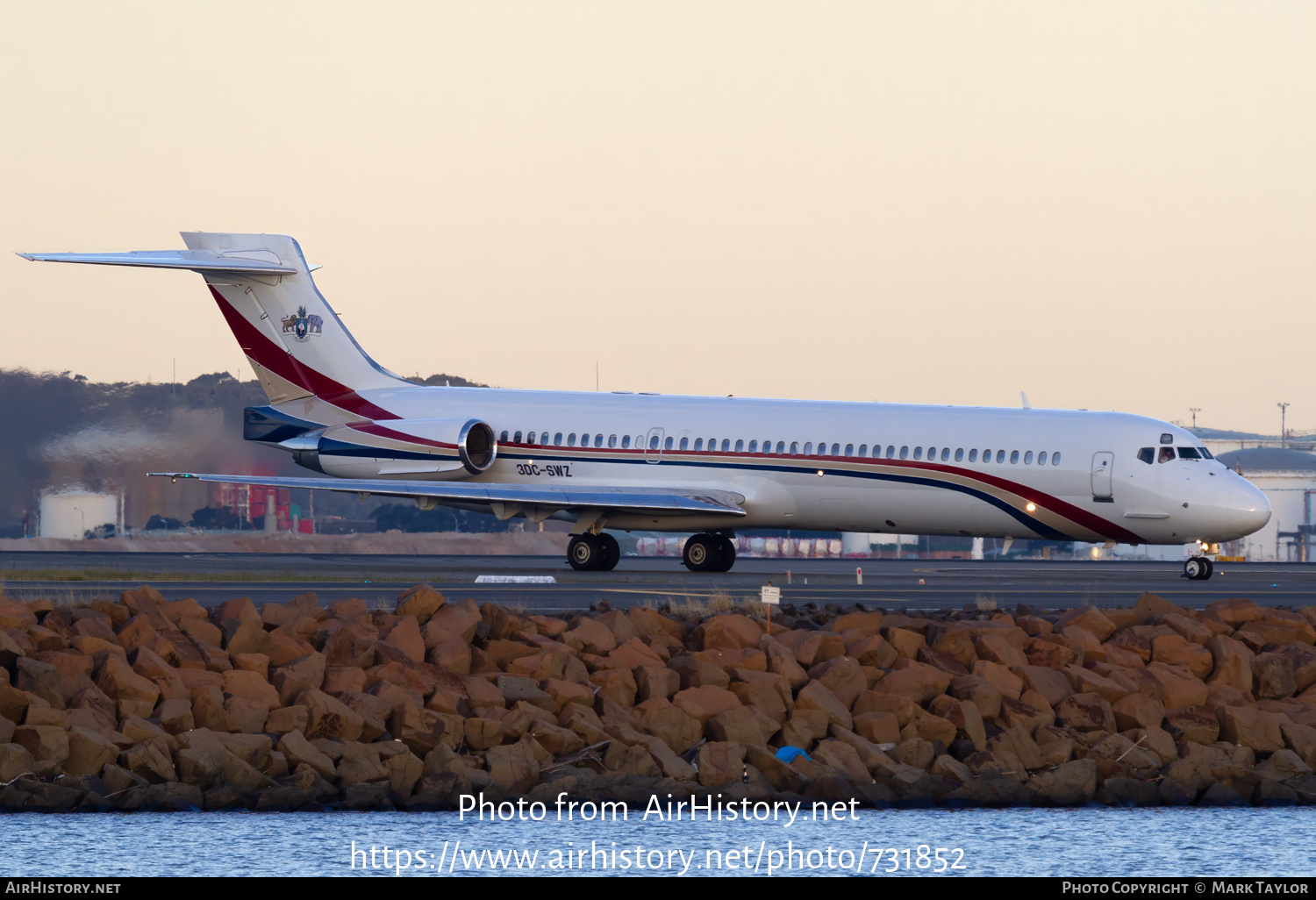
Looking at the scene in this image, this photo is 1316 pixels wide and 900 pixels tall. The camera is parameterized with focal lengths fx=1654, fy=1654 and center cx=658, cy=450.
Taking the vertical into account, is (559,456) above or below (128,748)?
above

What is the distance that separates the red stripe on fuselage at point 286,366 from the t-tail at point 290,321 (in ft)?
0.06

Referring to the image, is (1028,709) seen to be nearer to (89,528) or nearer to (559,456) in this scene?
(559,456)

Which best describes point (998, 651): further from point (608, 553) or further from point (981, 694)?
point (608, 553)

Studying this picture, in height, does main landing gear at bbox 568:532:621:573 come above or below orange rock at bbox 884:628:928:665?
above

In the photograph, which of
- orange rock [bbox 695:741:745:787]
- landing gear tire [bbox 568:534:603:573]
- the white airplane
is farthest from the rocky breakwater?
landing gear tire [bbox 568:534:603:573]

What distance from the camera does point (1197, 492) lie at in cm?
2906

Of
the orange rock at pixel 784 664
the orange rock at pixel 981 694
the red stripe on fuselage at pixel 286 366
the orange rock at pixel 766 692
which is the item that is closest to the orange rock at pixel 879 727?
the orange rock at pixel 766 692

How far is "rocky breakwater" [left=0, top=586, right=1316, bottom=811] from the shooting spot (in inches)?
501

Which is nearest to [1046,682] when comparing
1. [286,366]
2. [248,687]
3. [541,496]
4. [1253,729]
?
[1253,729]

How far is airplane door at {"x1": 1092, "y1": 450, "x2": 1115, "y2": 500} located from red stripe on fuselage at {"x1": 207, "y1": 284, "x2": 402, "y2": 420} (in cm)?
1518

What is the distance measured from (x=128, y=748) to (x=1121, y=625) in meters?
10.8

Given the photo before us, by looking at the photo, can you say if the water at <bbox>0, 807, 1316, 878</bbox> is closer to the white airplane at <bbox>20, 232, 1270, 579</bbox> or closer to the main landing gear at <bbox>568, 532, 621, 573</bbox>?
the white airplane at <bbox>20, 232, 1270, 579</bbox>

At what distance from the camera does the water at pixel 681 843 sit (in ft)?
35.5
